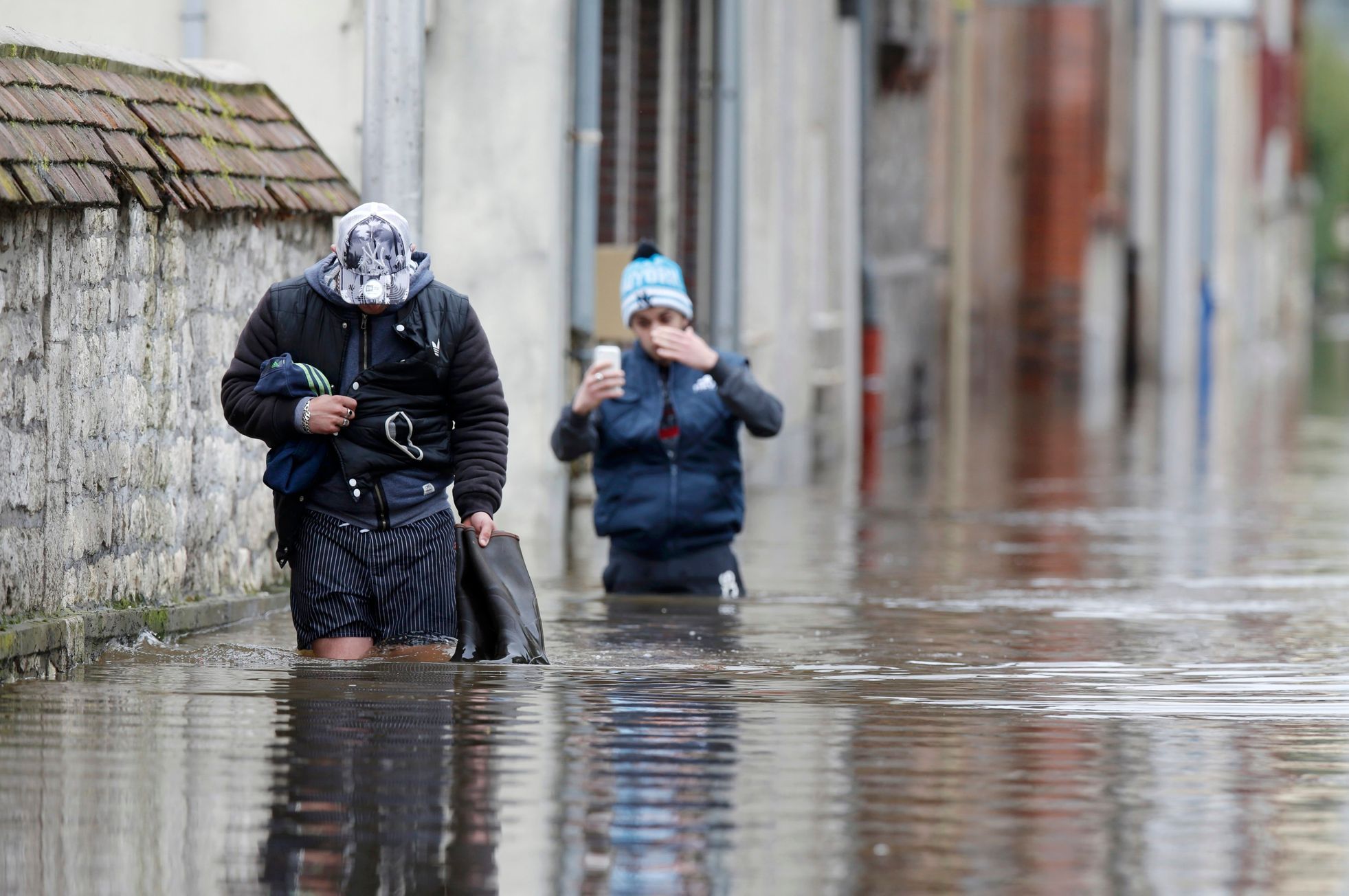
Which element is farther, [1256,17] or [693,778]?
[1256,17]

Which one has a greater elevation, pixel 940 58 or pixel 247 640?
pixel 940 58

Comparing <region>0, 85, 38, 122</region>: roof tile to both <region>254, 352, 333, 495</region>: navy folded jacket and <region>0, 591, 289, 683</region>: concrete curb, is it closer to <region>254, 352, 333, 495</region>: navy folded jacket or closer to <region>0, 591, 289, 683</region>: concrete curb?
<region>254, 352, 333, 495</region>: navy folded jacket

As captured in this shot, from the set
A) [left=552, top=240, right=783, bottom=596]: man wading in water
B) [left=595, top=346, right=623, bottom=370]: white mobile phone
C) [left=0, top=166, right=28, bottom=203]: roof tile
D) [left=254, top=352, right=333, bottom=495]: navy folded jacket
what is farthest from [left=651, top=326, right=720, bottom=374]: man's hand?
[left=0, top=166, right=28, bottom=203]: roof tile

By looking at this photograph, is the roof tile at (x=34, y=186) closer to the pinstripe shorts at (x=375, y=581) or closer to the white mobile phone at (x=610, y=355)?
the pinstripe shorts at (x=375, y=581)

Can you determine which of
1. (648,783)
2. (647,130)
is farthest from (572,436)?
(647,130)

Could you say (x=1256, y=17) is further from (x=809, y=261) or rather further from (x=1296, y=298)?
(x=809, y=261)

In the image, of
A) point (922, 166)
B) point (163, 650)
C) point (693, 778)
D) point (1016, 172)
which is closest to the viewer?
point (693, 778)

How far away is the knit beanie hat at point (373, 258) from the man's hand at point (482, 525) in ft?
2.08

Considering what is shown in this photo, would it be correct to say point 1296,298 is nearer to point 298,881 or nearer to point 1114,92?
point 1114,92

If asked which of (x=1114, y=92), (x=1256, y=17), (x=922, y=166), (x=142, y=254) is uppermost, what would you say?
(x=1256, y=17)

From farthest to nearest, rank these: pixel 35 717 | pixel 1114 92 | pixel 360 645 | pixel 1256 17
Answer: pixel 1256 17
pixel 1114 92
pixel 360 645
pixel 35 717

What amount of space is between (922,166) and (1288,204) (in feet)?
134

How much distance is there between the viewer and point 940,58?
28719 millimetres

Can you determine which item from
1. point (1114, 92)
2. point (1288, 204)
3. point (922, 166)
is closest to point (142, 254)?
point (922, 166)
